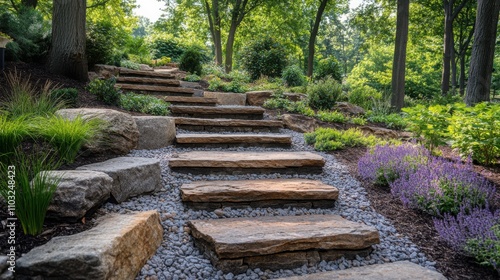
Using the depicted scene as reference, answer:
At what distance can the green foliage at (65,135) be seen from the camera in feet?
9.82

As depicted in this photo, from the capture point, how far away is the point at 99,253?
1770 mm

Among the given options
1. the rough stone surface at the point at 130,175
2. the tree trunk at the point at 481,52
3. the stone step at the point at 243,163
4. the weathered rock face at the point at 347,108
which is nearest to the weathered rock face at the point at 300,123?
the weathered rock face at the point at 347,108

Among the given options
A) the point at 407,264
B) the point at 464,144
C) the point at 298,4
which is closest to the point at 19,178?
the point at 407,264

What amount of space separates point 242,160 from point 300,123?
2.39 metres

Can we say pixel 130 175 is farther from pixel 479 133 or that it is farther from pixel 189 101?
pixel 479 133

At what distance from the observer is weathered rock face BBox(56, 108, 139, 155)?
11.3 feet

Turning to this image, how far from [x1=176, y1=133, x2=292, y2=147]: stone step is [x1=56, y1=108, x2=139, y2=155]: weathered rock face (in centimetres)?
77

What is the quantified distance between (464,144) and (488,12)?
11.7ft

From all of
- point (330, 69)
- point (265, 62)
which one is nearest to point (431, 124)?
point (265, 62)

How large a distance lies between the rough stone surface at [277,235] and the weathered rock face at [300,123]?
296 cm

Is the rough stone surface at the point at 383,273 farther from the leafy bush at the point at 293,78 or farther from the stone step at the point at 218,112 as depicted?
the leafy bush at the point at 293,78

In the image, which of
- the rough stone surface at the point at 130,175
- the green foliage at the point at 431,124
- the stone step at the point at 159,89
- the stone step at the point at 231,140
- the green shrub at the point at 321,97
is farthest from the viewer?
the green shrub at the point at 321,97

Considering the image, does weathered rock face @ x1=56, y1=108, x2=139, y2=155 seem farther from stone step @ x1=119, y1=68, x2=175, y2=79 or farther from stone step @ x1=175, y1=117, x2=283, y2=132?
stone step @ x1=119, y1=68, x2=175, y2=79

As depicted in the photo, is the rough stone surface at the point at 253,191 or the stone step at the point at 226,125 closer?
the rough stone surface at the point at 253,191
